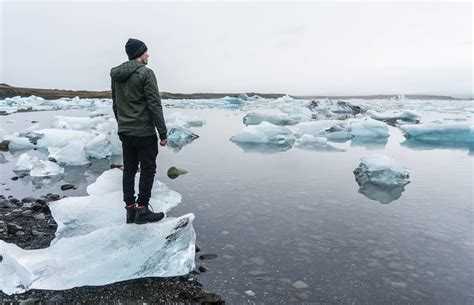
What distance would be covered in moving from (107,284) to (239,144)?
10442 millimetres

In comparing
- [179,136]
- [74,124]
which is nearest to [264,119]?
[179,136]

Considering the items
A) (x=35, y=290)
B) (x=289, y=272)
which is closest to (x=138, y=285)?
(x=35, y=290)

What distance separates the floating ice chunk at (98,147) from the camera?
1034cm

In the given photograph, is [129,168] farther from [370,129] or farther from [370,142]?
[370,129]

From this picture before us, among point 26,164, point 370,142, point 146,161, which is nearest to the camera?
point 146,161

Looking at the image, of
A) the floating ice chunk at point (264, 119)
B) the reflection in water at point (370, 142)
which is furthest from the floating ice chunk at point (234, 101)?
the reflection in water at point (370, 142)

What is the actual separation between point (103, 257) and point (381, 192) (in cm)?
524

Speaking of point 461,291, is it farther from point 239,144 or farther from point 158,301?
point 239,144

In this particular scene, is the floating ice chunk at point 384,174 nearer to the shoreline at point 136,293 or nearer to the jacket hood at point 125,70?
the shoreline at point 136,293

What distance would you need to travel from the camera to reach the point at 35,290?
10.4 feet

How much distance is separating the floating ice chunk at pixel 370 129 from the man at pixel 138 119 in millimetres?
13774

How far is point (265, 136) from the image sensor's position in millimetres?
13969

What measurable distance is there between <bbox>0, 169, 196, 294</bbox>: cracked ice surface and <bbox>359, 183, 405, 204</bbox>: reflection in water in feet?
12.9

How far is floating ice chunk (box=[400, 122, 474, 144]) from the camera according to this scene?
14477 mm
